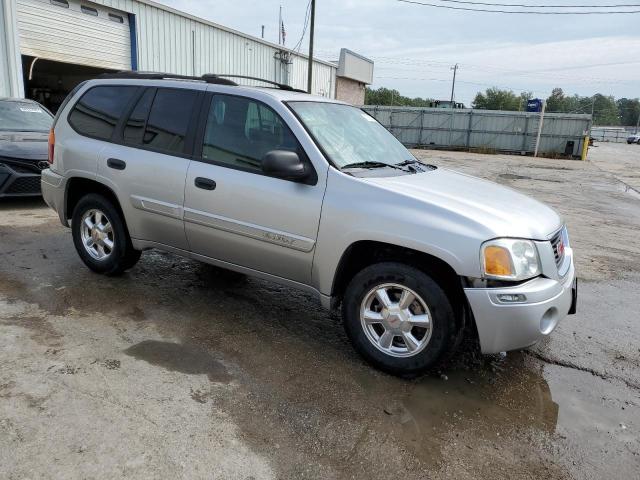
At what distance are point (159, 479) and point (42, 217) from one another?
610 centimetres

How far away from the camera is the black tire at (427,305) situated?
3002mm

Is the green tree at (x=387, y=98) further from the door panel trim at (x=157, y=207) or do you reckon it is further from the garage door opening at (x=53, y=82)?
the door panel trim at (x=157, y=207)

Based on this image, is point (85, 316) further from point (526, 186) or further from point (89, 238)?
point (526, 186)

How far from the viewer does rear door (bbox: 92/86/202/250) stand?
398 centimetres

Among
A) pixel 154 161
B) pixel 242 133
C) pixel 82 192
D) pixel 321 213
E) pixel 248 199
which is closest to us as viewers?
pixel 321 213

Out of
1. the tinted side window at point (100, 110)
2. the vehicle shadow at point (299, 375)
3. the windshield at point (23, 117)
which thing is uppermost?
the tinted side window at point (100, 110)

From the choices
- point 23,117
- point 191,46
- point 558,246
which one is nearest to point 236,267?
point 558,246

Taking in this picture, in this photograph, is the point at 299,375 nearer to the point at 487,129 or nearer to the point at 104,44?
the point at 104,44

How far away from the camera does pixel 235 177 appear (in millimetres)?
3656

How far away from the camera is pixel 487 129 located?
3325 centimetres

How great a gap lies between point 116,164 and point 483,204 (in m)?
3.01

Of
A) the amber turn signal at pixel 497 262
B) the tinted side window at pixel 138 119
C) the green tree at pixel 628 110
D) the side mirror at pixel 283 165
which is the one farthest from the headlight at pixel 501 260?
the green tree at pixel 628 110

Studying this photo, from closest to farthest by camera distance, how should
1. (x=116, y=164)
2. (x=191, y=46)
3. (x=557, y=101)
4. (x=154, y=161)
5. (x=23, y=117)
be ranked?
(x=154, y=161) → (x=116, y=164) → (x=23, y=117) → (x=191, y=46) → (x=557, y=101)

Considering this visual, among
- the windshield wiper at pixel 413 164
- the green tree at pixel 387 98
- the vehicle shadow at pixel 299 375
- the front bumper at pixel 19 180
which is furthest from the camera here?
the green tree at pixel 387 98
